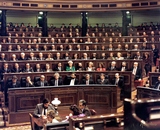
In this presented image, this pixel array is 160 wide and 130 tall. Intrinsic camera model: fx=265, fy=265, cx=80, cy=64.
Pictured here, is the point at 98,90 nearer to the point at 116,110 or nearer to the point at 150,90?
the point at 116,110

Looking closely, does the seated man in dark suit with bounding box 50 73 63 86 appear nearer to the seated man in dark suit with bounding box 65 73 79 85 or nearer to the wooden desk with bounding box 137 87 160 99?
Answer: the seated man in dark suit with bounding box 65 73 79 85

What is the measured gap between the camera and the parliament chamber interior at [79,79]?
410 cm

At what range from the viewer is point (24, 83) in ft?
24.9

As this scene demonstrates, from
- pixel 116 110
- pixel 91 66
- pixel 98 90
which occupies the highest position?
pixel 91 66

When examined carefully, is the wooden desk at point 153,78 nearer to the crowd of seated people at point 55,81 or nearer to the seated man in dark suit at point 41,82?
the crowd of seated people at point 55,81

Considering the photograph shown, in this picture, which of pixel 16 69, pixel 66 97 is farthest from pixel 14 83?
pixel 66 97

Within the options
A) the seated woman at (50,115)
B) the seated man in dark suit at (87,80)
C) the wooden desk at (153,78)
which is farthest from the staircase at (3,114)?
the wooden desk at (153,78)

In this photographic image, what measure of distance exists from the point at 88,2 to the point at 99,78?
7.44 m

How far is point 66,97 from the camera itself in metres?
7.02

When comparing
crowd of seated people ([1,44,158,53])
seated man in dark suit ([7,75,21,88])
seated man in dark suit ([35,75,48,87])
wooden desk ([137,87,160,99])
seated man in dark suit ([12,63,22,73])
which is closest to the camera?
wooden desk ([137,87,160,99])

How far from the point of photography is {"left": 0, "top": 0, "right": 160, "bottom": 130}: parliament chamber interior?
13.5 ft

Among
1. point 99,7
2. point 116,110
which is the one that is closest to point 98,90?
point 116,110

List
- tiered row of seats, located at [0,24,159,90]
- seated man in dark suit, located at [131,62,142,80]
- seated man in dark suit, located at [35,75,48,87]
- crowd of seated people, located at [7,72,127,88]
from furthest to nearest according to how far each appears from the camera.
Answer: tiered row of seats, located at [0,24,159,90], seated man in dark suit, located at [131,62,142,80], seated man in dark suit, located at [35,75,48,87], crowd of seated people, located at [7,72,127,88]

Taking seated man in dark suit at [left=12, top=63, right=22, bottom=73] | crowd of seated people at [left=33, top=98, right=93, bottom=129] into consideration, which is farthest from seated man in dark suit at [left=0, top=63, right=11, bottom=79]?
crowd of seated people at [left=33, top=98, right=93, bottom=129]
